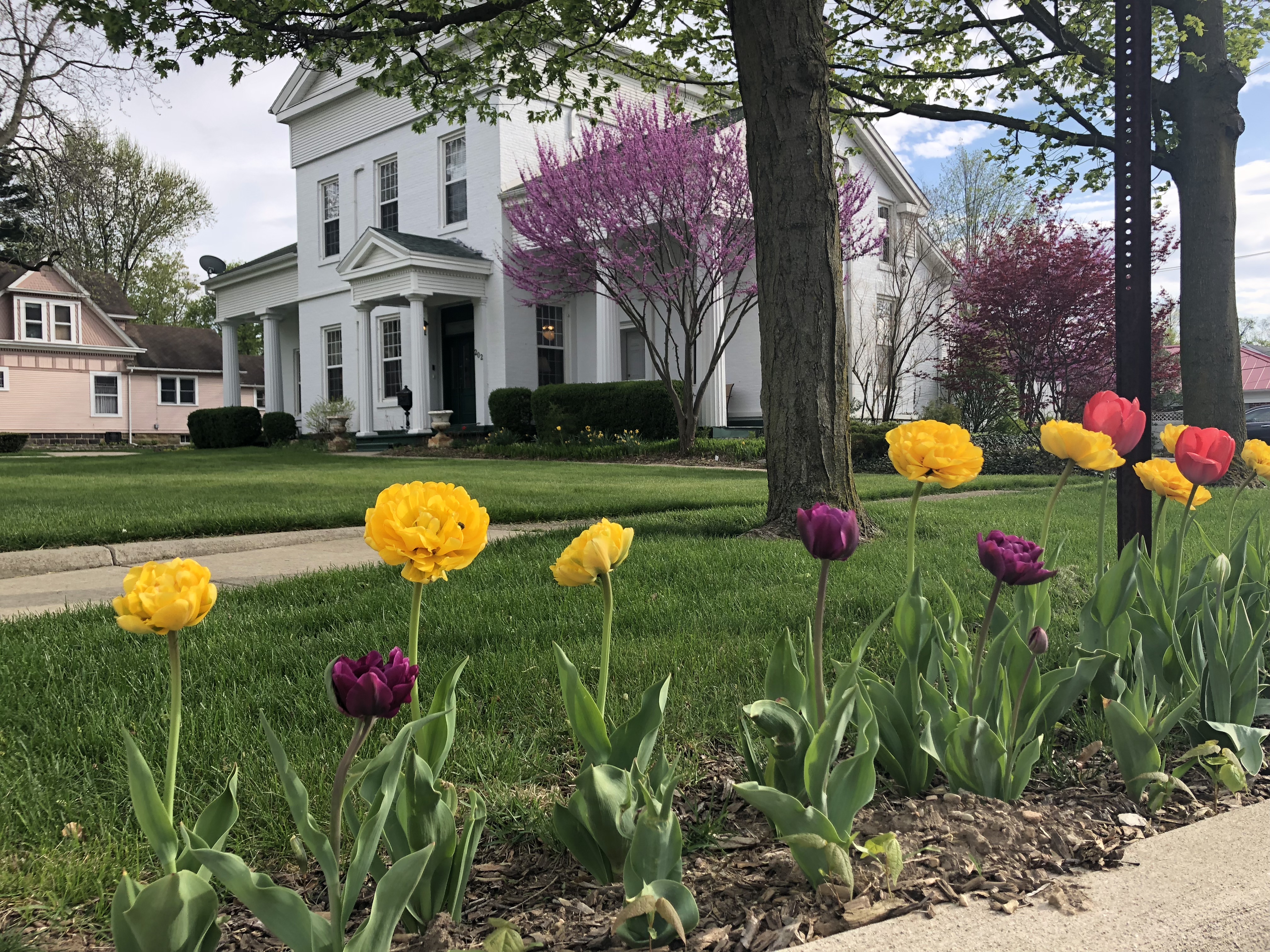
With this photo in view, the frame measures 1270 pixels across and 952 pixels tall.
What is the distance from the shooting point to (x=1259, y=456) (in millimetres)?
2623

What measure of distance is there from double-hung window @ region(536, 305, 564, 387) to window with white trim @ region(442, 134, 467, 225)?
2879 mm

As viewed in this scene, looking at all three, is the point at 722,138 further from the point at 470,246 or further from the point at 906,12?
the point at 470,246

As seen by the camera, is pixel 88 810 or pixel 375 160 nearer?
pixel 88 810

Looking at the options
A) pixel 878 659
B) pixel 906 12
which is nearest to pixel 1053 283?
pixel 906 12

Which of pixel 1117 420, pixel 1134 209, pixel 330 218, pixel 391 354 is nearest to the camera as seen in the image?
pixel 1117 420

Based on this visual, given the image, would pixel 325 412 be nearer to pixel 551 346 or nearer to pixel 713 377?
pixel 551 346

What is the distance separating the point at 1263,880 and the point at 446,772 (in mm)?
1607

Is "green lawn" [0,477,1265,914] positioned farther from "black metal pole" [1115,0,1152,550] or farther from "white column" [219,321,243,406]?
"white column" [219,321,243,406]

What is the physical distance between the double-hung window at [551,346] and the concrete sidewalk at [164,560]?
14.5m

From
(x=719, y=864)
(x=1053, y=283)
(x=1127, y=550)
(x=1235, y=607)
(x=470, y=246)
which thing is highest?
(x=470, y=246)

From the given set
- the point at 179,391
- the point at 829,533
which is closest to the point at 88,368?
the point at 179,391

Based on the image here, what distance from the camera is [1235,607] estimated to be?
2.27 metres

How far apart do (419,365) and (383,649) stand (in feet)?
58.7

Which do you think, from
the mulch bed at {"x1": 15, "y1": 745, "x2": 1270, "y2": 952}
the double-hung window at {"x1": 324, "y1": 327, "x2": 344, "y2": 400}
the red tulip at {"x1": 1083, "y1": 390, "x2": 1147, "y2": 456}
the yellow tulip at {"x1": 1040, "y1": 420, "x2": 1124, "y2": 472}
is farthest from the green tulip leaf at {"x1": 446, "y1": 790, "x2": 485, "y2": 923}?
the double-hung window at {"x1": 324, "y1": 327, "x2": 344, "y2": 400}
